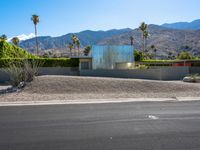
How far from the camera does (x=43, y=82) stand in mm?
21531

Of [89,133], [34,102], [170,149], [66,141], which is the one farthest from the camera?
[34,102]

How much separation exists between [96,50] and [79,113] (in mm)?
27497

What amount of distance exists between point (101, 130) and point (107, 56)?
3073 cm

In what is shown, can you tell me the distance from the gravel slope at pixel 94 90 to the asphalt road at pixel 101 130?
615 centimetres

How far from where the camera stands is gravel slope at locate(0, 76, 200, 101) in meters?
18.4

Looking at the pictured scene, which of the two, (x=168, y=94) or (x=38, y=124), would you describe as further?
(x=168, y=94)

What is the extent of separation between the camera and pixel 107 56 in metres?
39.2

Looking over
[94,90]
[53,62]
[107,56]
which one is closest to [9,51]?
[53,62]

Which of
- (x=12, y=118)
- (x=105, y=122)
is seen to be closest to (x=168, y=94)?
(x=105, y=122)

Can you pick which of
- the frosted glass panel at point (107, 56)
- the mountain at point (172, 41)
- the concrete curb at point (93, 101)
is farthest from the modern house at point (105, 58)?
the mountain at point (172, 41)

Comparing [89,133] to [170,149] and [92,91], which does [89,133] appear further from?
[92,91]

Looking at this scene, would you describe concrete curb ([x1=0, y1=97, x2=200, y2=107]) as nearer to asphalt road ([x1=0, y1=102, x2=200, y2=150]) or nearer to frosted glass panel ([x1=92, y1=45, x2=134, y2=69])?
asphalt road ([x1=0, y1=102, x2=200, y2=150])

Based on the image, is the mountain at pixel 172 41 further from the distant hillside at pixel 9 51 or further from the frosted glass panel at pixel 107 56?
the distant hillside at pixel 9 51

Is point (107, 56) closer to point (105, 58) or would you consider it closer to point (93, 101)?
point (105, 58)
